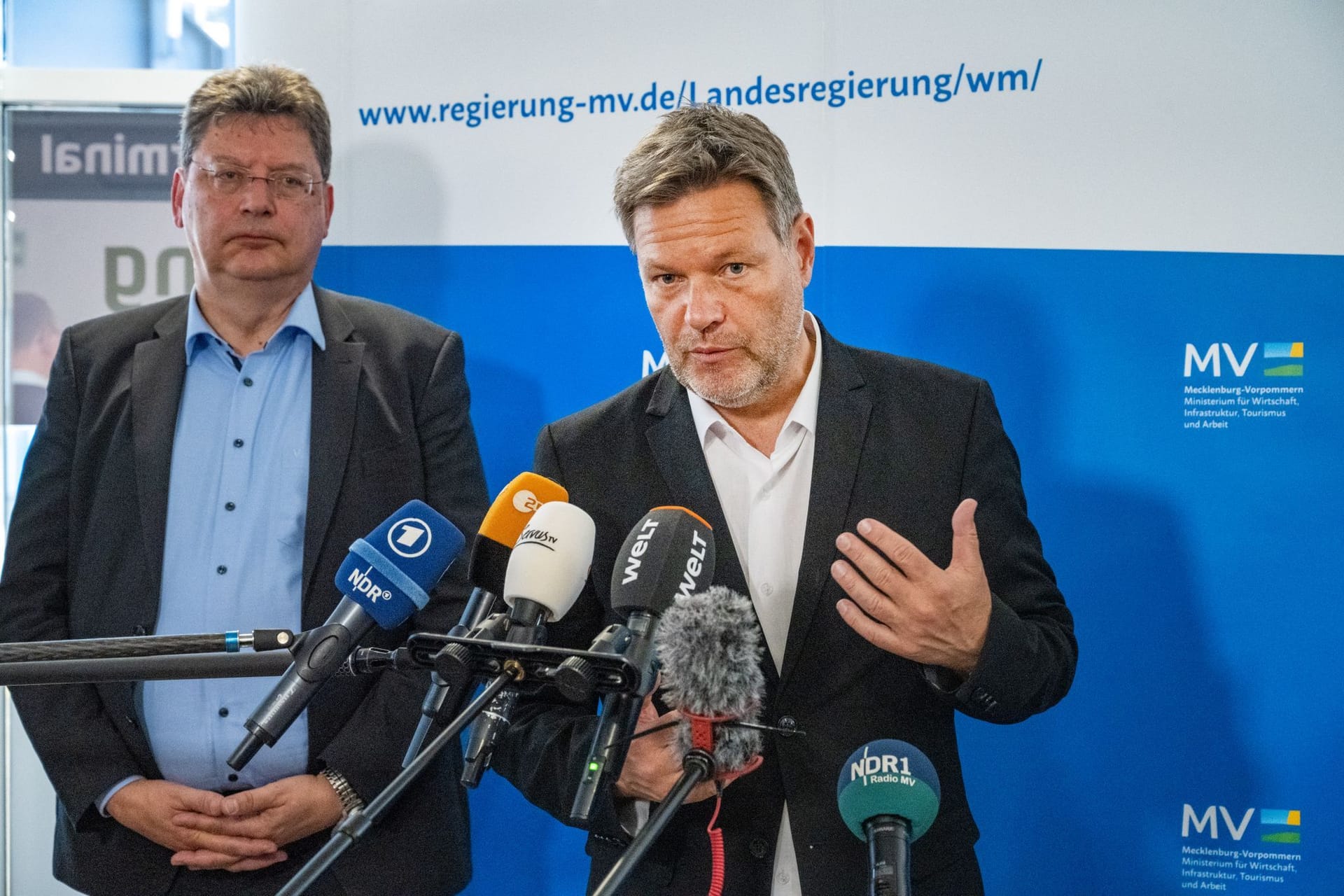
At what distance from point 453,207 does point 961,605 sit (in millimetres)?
1992

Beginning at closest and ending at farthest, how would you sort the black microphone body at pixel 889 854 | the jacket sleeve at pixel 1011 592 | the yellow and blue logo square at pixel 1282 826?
the black microphone body at pixel 889 854 → the jacket sleeve at pixel 1011 592 → the yellow and blue logo square at pixel 1282 826

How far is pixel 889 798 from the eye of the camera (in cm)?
138

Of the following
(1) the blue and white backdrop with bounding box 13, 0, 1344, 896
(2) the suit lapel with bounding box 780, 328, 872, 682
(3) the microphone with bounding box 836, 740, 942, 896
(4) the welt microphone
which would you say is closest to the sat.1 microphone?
(4) the welt microphone

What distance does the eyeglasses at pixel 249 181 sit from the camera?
2.67 m

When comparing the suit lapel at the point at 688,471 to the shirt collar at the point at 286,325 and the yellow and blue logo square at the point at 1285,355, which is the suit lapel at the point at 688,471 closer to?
the shirt collar at the point at 286,325

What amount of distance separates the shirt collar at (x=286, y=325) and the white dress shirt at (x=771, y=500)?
947 millimetres

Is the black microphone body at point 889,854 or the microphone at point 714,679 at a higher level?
the microphone at point 714,679

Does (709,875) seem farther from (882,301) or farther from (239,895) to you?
(882,301)

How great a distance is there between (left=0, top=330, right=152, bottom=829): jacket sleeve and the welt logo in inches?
99.4

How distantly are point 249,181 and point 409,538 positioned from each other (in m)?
1.44

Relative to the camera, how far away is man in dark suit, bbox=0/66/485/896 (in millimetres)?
2439

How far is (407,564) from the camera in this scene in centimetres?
153

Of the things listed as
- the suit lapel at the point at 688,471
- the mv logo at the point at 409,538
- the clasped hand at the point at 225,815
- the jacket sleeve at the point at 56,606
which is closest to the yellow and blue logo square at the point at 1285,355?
the suit lapel at the point at 688,471

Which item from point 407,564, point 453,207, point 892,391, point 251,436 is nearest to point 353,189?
point 453,207
